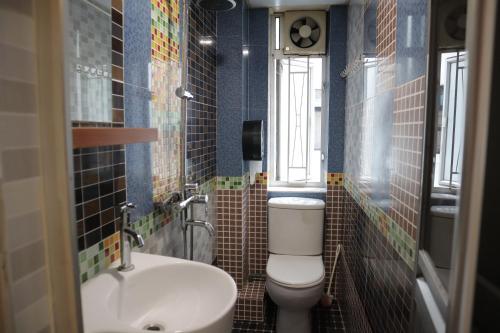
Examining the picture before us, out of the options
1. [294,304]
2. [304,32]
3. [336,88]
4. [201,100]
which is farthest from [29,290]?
[304,32]

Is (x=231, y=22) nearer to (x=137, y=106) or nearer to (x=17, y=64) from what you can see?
(x=137, y=106)

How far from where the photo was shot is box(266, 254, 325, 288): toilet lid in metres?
2.23

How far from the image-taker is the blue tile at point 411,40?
1121 millimetres

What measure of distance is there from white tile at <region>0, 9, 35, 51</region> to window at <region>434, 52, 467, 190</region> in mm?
822

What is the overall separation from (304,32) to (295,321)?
7.16ft

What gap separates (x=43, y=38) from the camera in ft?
1.66

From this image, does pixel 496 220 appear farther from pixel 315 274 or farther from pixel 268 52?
pixel 268 52

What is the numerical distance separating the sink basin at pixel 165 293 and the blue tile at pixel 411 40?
0.97 m

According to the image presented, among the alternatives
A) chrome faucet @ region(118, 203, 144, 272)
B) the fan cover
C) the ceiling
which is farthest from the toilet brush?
chrome faucet @ region(118, 203, 144, 272)

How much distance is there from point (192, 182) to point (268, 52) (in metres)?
1.36

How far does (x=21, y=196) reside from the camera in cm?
51

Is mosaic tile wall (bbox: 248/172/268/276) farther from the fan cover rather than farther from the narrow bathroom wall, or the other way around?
the fan cover

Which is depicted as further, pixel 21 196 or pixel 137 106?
pixel 137 106

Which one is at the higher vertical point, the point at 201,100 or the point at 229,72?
the point at 229,72
